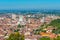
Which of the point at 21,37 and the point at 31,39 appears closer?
the point at 21,37

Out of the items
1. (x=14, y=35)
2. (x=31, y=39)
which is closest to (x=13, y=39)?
(x=14, y=35)

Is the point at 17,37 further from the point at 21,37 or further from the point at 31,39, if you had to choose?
the point at 31,39

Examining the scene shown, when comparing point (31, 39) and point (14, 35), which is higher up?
point (14, 35)

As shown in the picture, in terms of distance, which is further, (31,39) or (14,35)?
(31,39)

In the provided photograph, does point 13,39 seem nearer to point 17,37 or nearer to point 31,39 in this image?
point 17,37

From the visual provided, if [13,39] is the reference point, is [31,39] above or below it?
below

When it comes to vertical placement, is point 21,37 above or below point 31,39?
above

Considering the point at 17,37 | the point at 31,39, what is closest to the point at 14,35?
the point at 17,37
